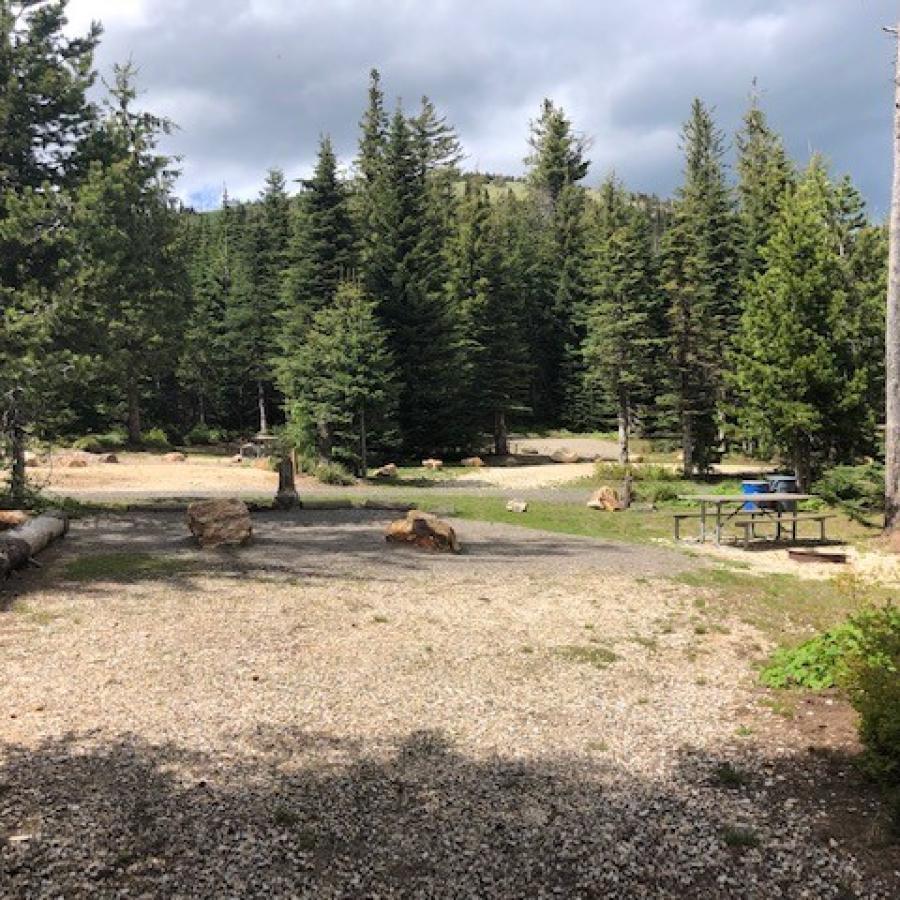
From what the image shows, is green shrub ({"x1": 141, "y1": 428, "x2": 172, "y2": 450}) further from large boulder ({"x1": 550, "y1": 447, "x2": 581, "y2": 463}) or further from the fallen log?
the fallen log

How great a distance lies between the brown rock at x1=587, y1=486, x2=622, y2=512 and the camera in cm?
2402

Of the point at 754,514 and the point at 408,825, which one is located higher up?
the point at 754,514

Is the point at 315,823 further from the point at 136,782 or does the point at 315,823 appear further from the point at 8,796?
the point at 8,796

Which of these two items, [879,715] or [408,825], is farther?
[879,715]

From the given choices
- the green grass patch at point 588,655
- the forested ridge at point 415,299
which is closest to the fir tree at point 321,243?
the forested ridge at point 415,299

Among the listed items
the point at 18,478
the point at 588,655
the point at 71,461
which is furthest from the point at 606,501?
the point at 71,461

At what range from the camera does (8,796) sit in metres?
5.62

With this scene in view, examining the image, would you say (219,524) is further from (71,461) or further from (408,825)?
(71,461)

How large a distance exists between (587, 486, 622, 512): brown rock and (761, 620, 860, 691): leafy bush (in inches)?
586

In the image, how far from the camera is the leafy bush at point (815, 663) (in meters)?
8.16

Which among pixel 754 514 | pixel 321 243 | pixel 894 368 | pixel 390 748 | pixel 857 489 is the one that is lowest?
pixel 390 748

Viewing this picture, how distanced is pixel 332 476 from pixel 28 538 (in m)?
16.4

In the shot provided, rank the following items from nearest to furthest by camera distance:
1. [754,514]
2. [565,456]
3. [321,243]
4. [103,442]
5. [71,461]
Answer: [754,514] → [71,461] → [321,243] → [103,442] → [565,456]

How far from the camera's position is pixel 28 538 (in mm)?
13531
